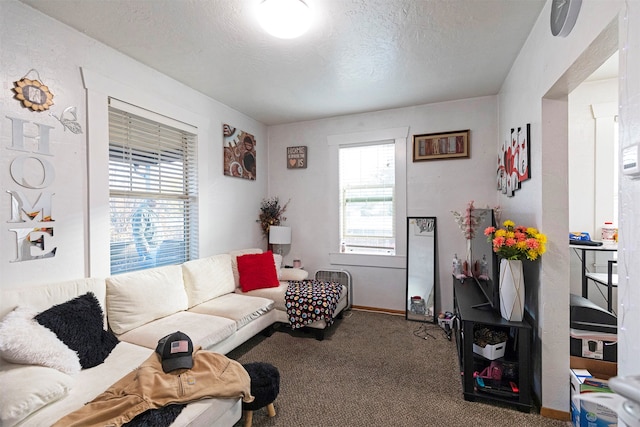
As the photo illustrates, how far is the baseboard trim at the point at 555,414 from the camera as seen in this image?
1.81 metres

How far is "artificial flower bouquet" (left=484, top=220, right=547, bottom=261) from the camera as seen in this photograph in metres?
1.79

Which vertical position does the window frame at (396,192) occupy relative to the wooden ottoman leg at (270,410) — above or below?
above

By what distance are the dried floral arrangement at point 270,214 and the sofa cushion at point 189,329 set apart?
1936 millimetres

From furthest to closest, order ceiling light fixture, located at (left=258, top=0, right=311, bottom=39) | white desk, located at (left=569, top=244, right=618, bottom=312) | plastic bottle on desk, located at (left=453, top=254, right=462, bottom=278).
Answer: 1. plastic bottle on desk, located at (left=453, top=254, right=462, bottom=278)
2. white desk, located at (left=569, top=244, right=618, bottom=312)
3. ceiling light fixture, located at (left=258, top=0, right=311, bottom=39)

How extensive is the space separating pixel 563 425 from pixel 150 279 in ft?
10.3

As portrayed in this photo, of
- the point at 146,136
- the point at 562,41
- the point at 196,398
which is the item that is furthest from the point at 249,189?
the point at 562,41

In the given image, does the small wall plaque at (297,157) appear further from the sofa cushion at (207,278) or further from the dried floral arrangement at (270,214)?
the sofa cushion at (207,278)

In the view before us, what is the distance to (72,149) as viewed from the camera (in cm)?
208

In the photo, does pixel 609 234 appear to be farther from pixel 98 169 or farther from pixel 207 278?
pixel 98 169

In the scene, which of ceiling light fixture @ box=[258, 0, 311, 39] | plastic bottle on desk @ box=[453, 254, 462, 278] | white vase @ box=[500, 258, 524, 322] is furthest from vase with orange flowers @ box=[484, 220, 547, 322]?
ceiling light fixture @ box=[258, 0, 311, 39]

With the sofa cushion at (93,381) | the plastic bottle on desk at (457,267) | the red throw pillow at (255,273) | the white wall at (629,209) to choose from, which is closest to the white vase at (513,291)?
the white wall at (629,209)

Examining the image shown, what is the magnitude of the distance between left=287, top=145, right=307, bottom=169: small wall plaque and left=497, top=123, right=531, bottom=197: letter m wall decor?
→ 249 cm

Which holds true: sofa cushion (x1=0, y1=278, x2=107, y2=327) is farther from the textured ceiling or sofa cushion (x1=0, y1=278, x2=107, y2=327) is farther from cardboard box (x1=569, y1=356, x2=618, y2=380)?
cardboard box (x1=569, y1=356, x2=618, y2=380)

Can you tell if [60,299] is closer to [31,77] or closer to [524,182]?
[31,77]
